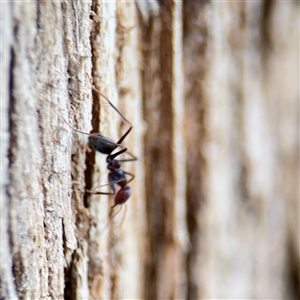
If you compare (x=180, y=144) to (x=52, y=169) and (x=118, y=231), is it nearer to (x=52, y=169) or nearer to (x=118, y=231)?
(x=118, y=231)

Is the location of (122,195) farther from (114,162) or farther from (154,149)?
(154,149)

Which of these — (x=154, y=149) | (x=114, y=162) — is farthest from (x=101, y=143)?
(x=154, y=149)

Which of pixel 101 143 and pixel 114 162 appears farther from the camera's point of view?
pixel 114 162

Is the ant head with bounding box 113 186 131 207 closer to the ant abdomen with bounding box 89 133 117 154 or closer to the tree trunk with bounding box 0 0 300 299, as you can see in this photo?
the tree trunk with bounding box 0 0 300 299

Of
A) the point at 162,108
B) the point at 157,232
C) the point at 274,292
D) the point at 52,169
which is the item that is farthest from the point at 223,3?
the point at 274,292

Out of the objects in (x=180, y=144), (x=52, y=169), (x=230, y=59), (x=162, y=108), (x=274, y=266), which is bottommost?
(x=274, y=266)

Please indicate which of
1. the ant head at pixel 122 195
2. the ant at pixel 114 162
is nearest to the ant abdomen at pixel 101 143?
the ant at pixel 114 162
